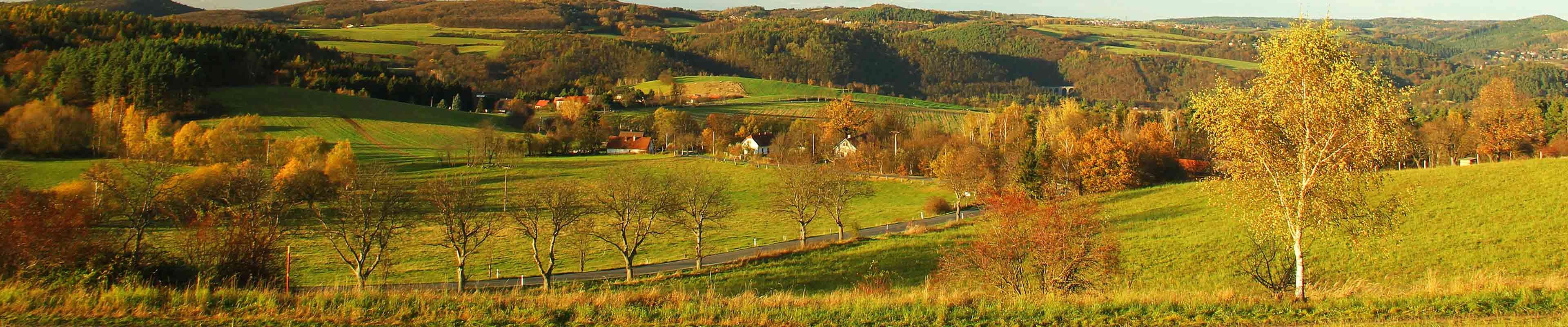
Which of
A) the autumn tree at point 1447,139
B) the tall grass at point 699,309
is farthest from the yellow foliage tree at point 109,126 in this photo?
the autumn tree at point 1447,139

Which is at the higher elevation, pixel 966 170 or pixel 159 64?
pixel 159 64

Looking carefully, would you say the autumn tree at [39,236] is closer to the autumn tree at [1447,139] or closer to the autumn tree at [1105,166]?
the autumn tree at [1105,166]

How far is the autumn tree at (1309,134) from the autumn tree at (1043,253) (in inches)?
163

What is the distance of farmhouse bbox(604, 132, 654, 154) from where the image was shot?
99125 mm

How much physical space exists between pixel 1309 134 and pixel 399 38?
589ft

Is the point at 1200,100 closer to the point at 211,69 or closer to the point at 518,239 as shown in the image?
the point at 518,239

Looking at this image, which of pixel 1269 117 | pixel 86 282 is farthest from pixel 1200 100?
pixel 86 282

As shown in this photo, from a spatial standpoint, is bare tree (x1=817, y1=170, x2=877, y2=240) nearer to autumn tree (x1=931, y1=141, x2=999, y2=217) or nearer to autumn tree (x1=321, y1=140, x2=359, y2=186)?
autumn tree (x1=931, y1=141, x2=999, y2=217)

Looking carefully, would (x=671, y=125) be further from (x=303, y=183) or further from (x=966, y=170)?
(x=966, y=170)

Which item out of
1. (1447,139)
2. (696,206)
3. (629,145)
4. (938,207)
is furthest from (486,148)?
(1447,139)

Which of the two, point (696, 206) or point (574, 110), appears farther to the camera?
point (574, 110)

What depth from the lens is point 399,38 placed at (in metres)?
168

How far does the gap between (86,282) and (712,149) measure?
8235 centimetres

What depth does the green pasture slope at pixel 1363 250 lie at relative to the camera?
2027 centimetres
